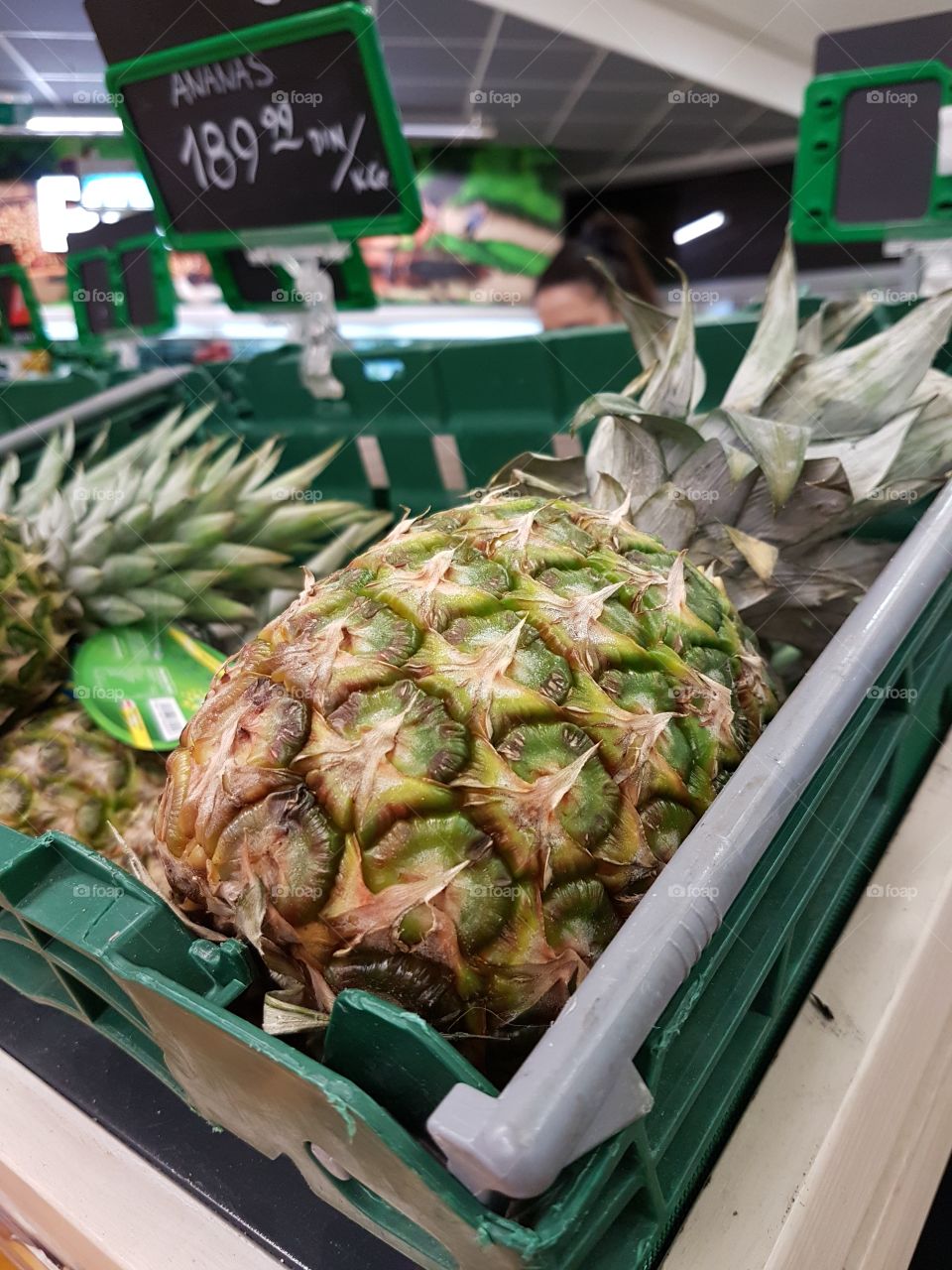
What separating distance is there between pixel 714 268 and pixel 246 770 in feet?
34.0

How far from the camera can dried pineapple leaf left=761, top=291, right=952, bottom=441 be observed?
95 centimetres

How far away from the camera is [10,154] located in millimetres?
8461

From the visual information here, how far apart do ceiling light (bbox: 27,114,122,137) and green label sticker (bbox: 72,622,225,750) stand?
8471 mm

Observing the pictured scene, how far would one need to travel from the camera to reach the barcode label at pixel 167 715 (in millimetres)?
1064

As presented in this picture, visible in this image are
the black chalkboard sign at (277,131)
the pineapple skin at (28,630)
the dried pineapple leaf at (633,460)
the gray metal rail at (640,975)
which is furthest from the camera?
the black chalkboard sign at (277,131)

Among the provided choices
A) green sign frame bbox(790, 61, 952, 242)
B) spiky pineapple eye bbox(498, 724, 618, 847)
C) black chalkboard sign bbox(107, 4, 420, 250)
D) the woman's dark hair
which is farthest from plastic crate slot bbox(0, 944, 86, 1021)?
the woman's dark hair

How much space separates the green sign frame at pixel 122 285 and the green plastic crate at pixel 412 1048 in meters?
2.03

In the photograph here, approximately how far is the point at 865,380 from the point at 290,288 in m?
1.23

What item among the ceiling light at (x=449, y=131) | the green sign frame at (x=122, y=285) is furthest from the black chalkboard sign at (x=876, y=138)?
the ceiling light at (x=449, y=131)

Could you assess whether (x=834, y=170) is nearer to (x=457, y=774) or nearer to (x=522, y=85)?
(x=457, y=774)

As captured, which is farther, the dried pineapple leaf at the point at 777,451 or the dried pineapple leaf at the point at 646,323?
the dried pineapple leaf at the point at 646,323

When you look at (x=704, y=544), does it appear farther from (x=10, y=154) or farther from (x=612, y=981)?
(x=10, y=154)

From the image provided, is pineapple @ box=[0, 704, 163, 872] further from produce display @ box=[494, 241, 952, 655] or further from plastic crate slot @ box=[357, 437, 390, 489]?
plastic crate slot @ box=[357, 437, 390, 489]

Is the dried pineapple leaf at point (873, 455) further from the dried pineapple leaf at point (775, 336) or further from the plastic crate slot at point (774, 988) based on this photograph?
the plastic crate slot at point (774, 988)
